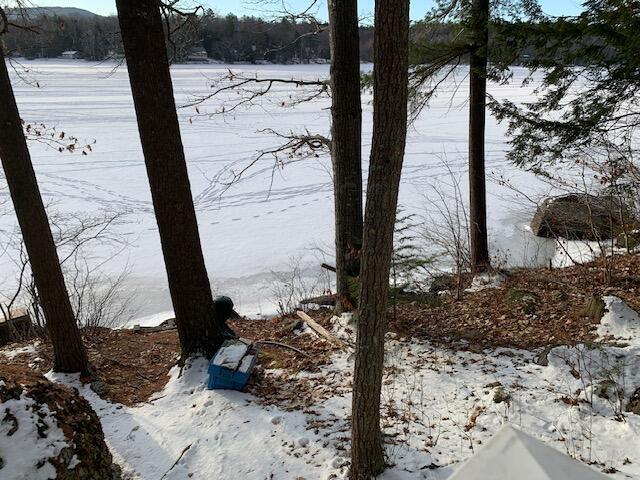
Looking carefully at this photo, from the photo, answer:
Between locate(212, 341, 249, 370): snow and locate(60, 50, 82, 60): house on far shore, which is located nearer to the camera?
locate(212, 341, 249, 370): snow

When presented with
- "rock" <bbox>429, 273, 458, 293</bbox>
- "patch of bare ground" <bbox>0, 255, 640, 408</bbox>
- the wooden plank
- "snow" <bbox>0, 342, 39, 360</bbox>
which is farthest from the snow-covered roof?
"snow" <bbox>0, 342, 39, 360</bbox>

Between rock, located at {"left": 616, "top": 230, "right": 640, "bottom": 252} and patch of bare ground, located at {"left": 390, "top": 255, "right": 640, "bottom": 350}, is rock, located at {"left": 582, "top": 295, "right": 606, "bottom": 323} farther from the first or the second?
rock, located at {"left": 616, "top": 230, "right": 640, "bottom": 252}

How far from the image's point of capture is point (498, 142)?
23516 millimetres

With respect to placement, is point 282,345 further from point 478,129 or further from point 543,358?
point 478,129

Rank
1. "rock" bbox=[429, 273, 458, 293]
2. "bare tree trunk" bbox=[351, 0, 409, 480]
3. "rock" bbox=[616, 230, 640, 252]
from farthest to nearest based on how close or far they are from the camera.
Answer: "rock" bbox=[429, 273, 458, 293]
"rock" bbox=[616, 230, 640, 252]
"bare tree trunk" bbox=[351, 0, 409, 480]

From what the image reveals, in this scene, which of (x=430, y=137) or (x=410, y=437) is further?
(x=430, y=137)

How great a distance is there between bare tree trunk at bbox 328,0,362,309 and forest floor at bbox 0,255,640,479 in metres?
0.93

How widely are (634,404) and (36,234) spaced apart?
6116 millimetres

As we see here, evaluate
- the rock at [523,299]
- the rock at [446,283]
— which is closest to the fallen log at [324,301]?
the rock at [446,283]

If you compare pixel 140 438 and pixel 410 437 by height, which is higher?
pixel 410 437

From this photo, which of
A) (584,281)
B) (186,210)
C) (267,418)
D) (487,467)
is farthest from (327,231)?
(487,467)

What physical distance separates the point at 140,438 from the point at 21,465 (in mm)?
1684

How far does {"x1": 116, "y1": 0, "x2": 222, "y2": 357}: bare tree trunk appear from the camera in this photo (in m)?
4.86

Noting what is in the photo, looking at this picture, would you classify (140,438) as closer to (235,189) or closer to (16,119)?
(16,119)
